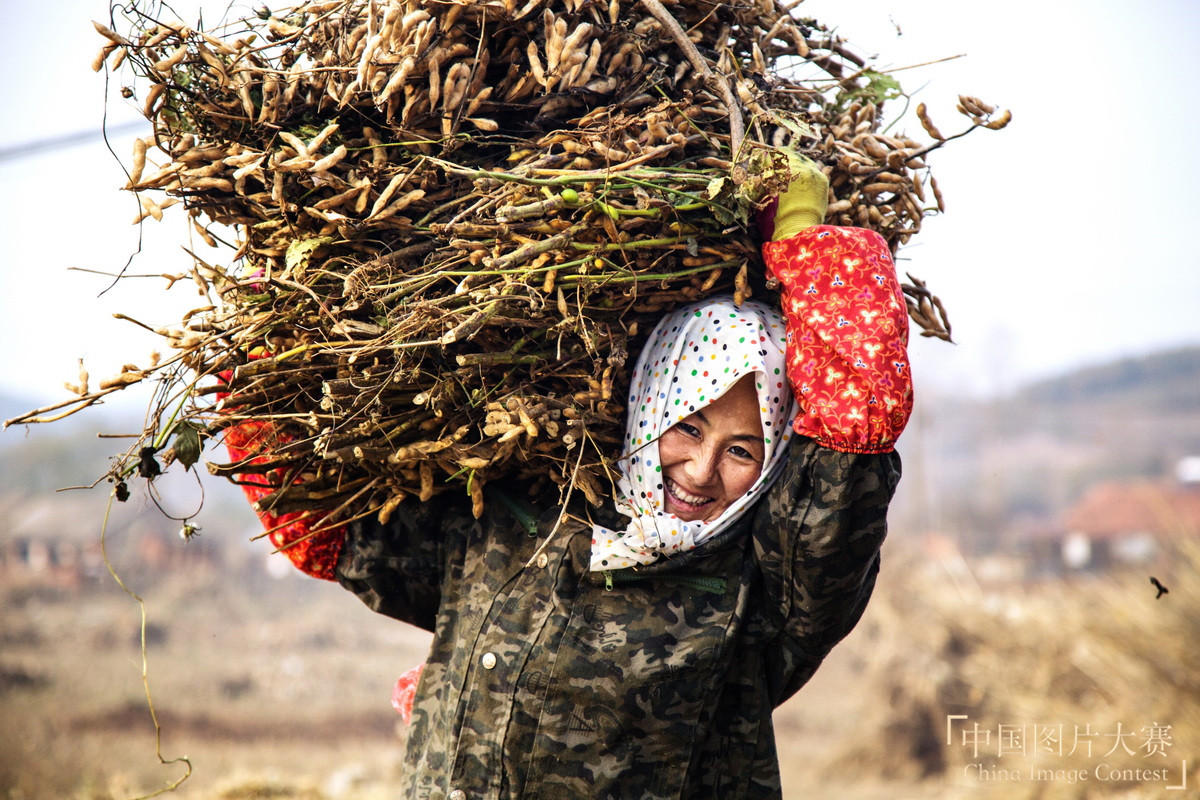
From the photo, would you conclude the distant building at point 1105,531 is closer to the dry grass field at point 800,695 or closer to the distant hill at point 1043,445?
the distant hill at point 1043,445

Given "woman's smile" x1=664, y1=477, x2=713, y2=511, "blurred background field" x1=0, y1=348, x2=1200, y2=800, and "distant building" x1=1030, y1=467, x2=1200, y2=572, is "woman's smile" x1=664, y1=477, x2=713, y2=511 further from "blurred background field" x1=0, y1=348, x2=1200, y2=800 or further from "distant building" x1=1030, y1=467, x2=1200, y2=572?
"distant building" x1=1030, y1=467, x2=1200, y2=572

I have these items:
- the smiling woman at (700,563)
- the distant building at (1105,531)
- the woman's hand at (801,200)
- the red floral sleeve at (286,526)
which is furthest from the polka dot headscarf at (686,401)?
the distant building at (1105,531)

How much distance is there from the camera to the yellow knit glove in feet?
5.09

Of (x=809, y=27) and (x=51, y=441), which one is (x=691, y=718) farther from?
(x=51, y=441)

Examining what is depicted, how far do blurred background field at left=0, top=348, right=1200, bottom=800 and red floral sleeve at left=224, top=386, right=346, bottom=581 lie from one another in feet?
8.90

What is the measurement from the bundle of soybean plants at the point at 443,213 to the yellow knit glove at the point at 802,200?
0.22 feet

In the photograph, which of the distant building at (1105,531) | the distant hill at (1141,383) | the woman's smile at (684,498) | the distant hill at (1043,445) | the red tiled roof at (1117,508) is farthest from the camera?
the distant hill at (1141,383)

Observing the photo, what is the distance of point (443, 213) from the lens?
1559mm

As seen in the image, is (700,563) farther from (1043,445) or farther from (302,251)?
(1043,445)

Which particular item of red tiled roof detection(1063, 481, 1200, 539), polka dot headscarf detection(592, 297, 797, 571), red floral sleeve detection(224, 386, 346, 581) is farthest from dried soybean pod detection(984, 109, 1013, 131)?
red tiled roof detection(1063, 481, 1200, 539)

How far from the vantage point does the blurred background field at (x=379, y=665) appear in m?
4.98

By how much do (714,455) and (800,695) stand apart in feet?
21.9

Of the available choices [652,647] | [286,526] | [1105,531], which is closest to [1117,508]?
[1105,531]

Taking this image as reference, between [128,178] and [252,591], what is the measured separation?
290 inches
